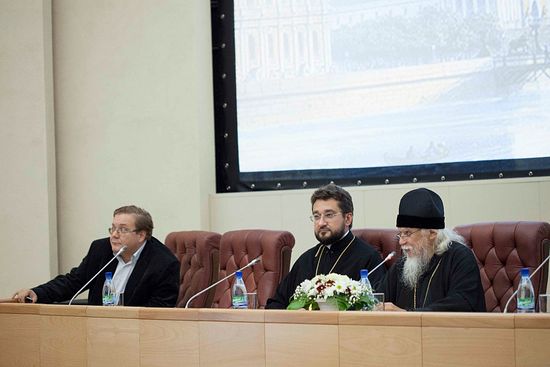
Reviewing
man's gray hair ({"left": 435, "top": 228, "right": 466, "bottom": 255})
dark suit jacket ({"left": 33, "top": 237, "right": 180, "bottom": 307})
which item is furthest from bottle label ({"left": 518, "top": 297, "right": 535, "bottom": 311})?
dark suit jacket ({"left": 33, "top": 237, "right": 180, "bottom": 307})

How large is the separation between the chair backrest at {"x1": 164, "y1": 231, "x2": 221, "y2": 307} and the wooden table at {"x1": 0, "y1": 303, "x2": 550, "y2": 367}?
127 cm

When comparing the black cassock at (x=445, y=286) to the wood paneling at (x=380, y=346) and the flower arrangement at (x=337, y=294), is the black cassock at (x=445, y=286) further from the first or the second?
the wood paneling at (x=380, y=346)

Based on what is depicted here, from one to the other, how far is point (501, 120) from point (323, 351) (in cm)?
312

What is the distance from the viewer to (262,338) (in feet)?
12.5

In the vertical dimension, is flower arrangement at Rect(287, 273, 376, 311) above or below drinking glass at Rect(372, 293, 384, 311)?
above

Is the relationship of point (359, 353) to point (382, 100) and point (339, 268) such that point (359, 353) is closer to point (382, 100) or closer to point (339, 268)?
point (339, 268)

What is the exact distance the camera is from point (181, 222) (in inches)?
273

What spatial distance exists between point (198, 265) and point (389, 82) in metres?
2.00

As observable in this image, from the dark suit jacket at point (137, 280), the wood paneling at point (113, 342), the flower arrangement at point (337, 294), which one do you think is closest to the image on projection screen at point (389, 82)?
the dark suit jacket at point (137, 280)

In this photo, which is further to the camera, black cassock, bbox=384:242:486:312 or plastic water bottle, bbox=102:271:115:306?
plastic water bottle, bbox=102:271:115:306

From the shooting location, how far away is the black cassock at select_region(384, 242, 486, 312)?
422cm

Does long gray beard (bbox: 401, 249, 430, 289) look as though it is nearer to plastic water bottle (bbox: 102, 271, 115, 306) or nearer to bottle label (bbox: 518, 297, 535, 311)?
bottle label (bbox: 518, 297, 535, 311)

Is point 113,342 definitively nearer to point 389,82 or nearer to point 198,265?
point 198,265

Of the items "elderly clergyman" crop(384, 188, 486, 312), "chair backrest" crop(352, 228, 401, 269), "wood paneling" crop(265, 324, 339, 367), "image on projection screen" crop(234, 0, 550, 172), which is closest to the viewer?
"wood paneling" crop(265, 324, 339, 367)
